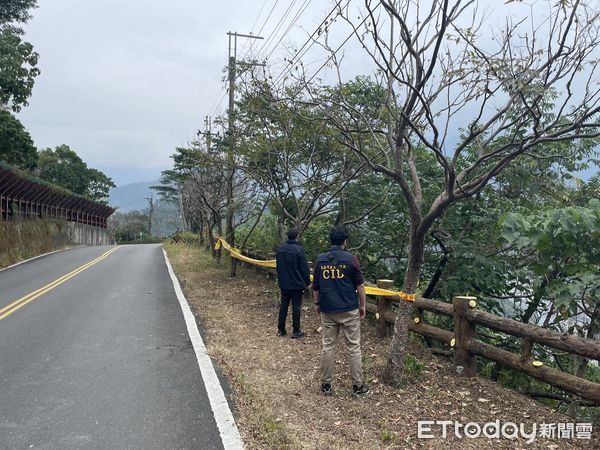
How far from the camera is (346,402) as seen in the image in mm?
5059

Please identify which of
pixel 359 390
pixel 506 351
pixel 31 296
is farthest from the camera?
pixel 31 296

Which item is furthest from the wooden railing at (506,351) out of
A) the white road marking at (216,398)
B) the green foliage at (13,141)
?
the green foliage at (13,141)

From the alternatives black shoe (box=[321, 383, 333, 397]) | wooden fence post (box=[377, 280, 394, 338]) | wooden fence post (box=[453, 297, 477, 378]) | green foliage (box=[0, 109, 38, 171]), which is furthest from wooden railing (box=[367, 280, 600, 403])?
green foliage (box=[0, 109, 38, 171])

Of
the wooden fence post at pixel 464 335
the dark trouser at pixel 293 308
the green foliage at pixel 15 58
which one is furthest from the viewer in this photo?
the green foliage at pixel 15 58

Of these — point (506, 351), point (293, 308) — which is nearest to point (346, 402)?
point (506, 351)

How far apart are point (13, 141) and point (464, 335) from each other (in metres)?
27.8

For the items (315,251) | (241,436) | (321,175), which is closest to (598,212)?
(241,436)

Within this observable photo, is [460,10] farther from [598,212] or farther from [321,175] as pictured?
[321,175]

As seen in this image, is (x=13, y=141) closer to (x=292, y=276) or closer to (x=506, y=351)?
(x=292, y=276)

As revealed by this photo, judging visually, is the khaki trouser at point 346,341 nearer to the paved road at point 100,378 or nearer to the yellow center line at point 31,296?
the paved road at point 100,378

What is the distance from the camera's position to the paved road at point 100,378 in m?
4.27

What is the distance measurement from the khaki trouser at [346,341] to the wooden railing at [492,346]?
1.51 meters

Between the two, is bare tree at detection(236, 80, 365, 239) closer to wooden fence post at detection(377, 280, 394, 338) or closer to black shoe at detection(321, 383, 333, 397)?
wooden fence post at detection(377, 280, 394, 338)

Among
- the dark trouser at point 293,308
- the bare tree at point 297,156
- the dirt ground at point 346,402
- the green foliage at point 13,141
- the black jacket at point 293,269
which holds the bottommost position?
the dirt ground at point 346,402
